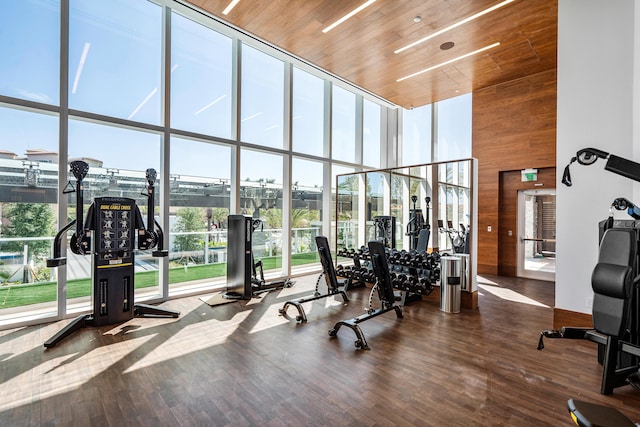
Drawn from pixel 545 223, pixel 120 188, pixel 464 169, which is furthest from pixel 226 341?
pixel 545 223

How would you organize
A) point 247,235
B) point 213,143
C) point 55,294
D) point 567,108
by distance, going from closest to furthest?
point 567,108, point 55,294, point 247,235, point 213,143

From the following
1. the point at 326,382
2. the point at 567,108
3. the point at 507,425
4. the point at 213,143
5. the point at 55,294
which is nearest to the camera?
the point at 507,425

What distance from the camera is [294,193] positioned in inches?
287

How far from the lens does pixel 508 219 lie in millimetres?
7465

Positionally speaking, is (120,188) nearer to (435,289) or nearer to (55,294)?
(55,294)

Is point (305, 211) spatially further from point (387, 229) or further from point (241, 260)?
point (241, 260)

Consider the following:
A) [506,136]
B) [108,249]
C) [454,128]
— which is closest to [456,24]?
[506,136]

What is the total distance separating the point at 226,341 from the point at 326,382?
1.46 m

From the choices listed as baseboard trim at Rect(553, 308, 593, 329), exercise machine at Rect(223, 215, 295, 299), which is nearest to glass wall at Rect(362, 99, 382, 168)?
exercise machine at Rect(223, 215, 295, 299)

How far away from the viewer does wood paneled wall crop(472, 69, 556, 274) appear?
6.78 m

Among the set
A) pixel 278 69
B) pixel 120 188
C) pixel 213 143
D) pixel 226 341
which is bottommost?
pixel 226 341

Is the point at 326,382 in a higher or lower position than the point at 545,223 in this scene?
lower

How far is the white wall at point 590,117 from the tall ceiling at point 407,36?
0.71 meters

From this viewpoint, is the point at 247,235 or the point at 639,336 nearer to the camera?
the point at 639,336
